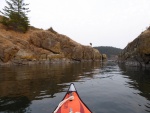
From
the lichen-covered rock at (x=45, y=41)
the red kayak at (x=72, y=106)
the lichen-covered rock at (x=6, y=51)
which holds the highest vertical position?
the lichen-covered rock at (x=45, y=41)

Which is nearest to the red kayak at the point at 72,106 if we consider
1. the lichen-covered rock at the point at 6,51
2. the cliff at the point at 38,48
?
the lichen-covered rock at the point at 6,51

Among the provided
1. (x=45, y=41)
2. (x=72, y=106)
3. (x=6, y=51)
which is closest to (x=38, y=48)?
(x=45, y=41)

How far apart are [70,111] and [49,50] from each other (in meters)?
53.8

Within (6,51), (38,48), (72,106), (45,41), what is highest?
(45,41)

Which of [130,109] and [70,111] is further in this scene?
[130,109]

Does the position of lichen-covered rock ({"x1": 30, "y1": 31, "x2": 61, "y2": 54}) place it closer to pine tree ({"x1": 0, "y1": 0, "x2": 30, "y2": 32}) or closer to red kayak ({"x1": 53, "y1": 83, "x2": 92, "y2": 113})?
pine tree ({"x1": 0, "y1": 0, "x2": 30, "y2": 32})

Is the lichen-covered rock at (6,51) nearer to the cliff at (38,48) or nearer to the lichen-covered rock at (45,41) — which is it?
the cliff at (38,48)

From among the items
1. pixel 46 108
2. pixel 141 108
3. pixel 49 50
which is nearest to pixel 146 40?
pixel 141 108

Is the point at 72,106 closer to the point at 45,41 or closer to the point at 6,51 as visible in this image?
the point at 6,51

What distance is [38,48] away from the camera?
53969 mm

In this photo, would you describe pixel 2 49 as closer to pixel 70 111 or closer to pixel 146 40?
pixel 146 40

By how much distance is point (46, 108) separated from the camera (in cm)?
770

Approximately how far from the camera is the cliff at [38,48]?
40.8 m

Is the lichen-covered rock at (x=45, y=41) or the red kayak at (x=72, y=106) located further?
the lichen-covered rock at (x=45, y=41)
